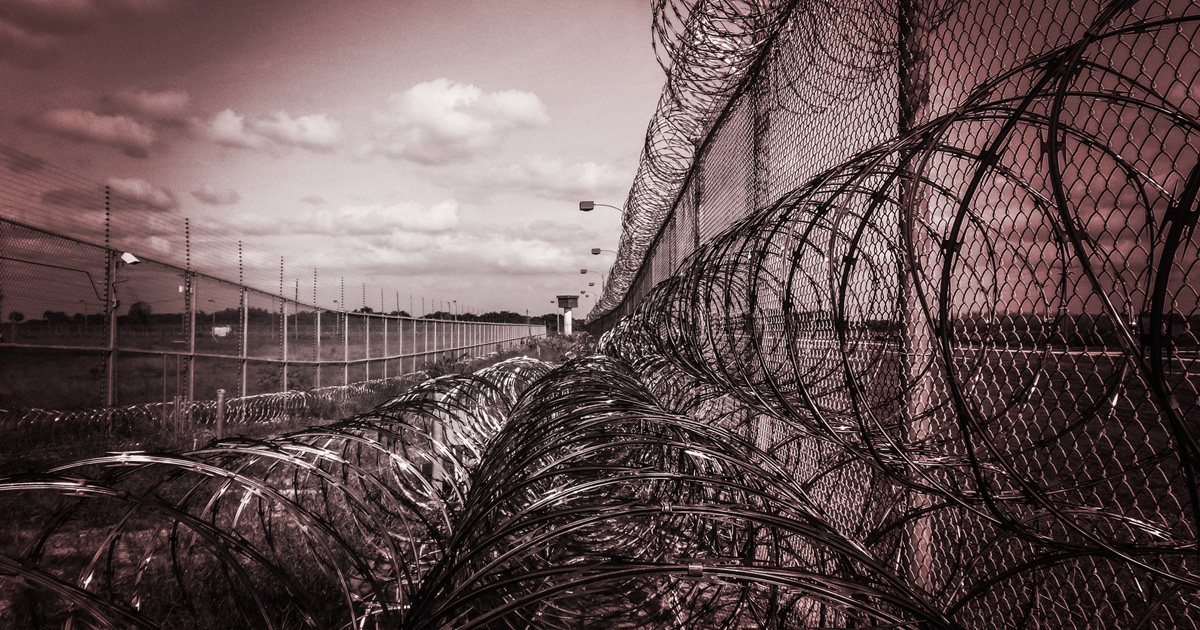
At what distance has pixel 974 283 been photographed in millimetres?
2957

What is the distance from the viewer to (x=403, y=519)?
7.61 feet

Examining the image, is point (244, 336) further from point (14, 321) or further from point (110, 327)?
point (14, 321)

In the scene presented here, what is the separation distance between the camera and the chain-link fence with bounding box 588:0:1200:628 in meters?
1.50

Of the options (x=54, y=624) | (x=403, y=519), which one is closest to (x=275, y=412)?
(x=54, y=624)

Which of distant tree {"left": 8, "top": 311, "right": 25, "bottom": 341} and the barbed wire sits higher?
distant tree {"left": 8, "top": 311, "right": 25, "bottom": 341}

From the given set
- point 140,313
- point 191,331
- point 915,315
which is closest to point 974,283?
point 915,315

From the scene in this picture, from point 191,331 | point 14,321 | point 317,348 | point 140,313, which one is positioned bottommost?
point 317,348

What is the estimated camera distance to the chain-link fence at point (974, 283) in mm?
1496

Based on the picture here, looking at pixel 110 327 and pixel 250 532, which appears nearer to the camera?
pixel 250 532

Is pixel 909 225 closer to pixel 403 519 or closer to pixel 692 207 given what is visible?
pixel 403 519

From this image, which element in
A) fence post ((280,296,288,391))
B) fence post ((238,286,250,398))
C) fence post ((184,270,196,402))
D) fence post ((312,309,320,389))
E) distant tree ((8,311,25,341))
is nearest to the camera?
distant tree ((8,311,25,341))

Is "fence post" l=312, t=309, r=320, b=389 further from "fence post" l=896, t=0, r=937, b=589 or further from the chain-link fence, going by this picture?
"fence post" l=896, t=0, r=937, b=589

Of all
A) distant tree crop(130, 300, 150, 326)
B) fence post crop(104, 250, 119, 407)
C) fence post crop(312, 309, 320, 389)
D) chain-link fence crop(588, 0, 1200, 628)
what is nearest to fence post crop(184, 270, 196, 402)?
distant tree crop(130, 300, 150, 326)

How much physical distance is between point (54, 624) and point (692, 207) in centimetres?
743
